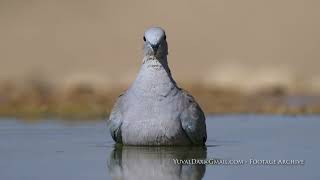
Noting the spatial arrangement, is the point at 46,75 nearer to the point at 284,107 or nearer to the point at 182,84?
the point at 182,84

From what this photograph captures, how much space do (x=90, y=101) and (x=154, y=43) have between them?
8.30m

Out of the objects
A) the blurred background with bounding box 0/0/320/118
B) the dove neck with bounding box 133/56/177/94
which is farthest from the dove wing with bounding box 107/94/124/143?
the blurred background with bounding box 0/0/320/118

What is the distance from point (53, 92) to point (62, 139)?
31.0 feet

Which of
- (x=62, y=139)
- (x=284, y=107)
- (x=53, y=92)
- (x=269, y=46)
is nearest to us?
(x=62, y=139)

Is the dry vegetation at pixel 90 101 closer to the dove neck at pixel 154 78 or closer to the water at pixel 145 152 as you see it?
the water at pixel 145 152

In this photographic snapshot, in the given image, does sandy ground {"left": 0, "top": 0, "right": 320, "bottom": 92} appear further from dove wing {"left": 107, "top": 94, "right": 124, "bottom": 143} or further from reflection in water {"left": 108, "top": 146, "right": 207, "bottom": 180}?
reflection in water {"left": 108, "top": 146, "right": 207, "bottom": 180}

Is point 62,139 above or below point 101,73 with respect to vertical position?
above

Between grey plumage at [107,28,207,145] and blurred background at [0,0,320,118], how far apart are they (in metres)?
7.34

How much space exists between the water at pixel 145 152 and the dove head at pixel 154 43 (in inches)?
46.3

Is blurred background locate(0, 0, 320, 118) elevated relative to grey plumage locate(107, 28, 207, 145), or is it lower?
lower

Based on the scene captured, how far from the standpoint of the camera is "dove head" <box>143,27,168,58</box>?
11523 millimetres

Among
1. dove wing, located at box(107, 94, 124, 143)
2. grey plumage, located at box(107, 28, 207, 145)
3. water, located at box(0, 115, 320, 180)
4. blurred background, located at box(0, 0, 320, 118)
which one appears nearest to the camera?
water, located at box(0, 115, 320, 180)

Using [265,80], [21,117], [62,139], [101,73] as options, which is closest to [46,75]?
[101,73]

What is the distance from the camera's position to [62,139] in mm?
12469
